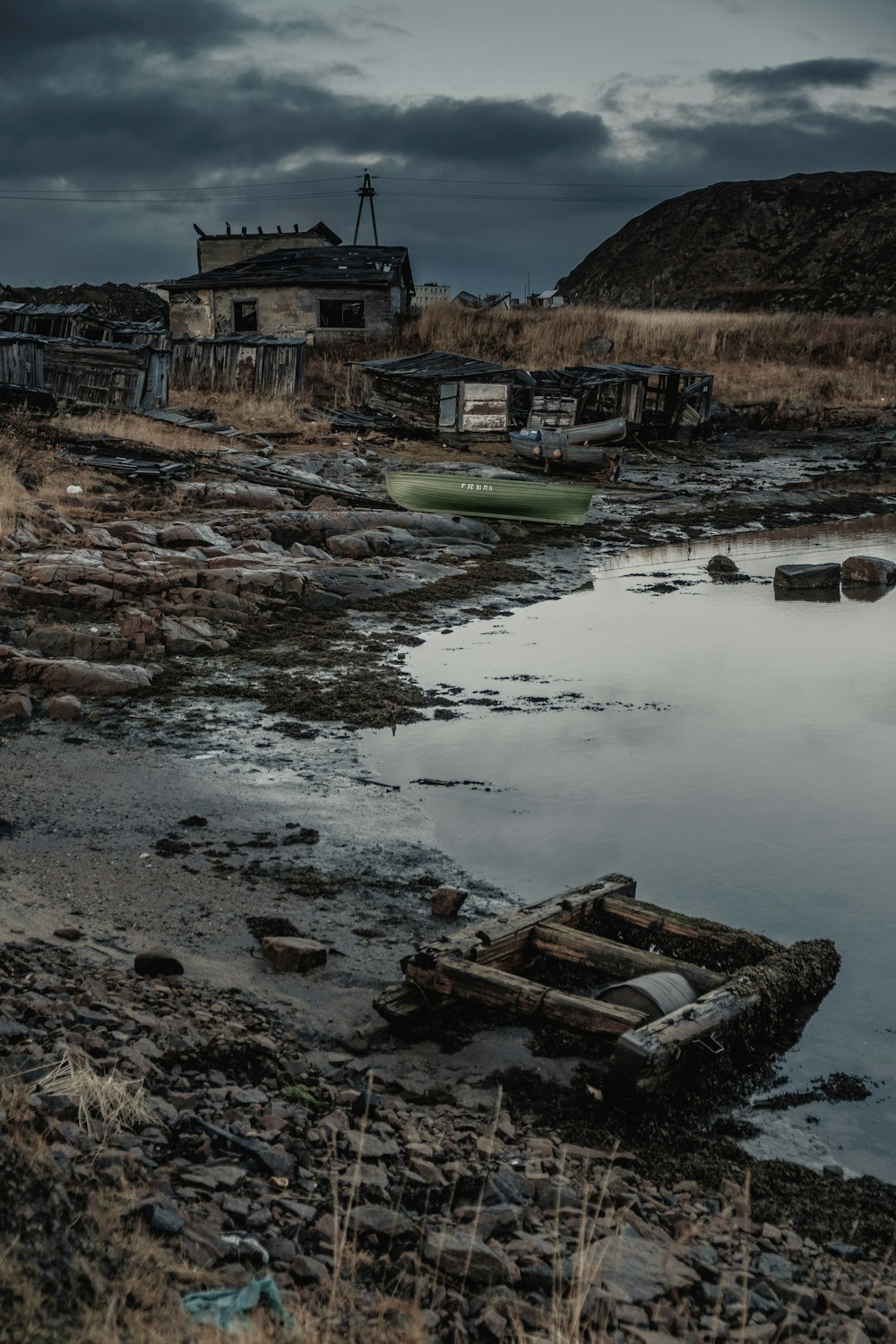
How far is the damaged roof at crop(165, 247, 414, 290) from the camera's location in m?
41.8

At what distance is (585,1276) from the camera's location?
3.47 metres

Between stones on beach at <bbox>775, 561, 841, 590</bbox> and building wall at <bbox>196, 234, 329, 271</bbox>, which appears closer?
stones on beach at <bbox>775, 561, 841, 590</bbox>

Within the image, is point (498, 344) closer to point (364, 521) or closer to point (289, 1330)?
point (364, 521)

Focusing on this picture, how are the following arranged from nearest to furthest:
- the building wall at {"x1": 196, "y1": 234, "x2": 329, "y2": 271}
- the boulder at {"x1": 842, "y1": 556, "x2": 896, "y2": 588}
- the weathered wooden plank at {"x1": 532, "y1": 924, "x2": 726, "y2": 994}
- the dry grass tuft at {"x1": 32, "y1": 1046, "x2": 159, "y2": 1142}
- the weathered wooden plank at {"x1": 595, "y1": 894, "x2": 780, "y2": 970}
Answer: the dry grass tuft at {"x1": 32, "y1": 1046, "x2": 159, "y2": 1142}
the weathered wooden plank at {"x1": 532, "y1": 924, "x2": 726, "y2": 994}
the weathered wooden plank at {"x1": 595, "y1": 894, "x2": 780, "y2": 970}
the boulder at {"x1": 842, "y1": 556, "x2": 896, "y2": 588}
the building wall at {"x1": 196, "y1": 234, "x2": 329, "y2": 271}

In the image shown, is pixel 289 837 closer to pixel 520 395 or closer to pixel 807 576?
pixel 807 576

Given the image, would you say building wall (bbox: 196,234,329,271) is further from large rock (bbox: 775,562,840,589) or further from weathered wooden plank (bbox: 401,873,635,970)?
weathered wooden plank (bbox: 401,873,635,970)

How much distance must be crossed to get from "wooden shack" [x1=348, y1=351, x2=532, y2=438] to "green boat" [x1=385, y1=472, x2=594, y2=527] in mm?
12195

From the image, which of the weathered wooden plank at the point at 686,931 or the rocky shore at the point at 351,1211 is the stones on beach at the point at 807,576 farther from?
the rocky shore at the point at 351,1211

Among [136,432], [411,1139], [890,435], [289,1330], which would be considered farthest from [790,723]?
[890,435]

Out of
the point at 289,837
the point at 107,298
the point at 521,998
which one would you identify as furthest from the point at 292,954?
the point at 107,298

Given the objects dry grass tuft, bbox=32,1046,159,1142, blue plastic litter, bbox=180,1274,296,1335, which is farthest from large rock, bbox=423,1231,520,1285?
dry grass tuft, bbox=32,1046,159,1142

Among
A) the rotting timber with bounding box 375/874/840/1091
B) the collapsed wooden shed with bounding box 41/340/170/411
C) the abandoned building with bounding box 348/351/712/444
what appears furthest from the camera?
the abandoned building with bounding box 348/351/712/444

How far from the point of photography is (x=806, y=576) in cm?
1870

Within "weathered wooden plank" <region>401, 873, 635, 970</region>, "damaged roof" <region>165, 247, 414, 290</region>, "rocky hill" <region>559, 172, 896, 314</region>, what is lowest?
"weathered wooden plank" <region>401, 873, 635, 970</region>
